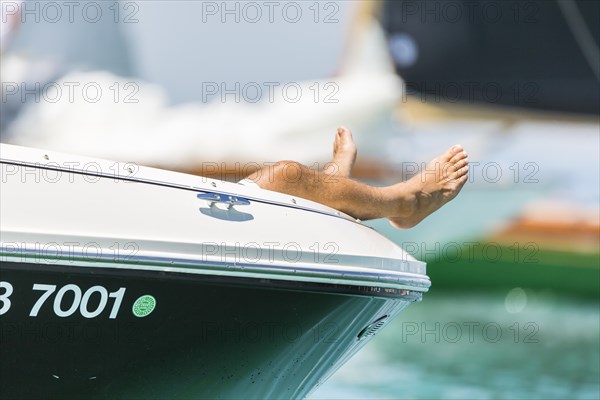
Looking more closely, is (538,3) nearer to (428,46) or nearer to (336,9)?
(428,46)

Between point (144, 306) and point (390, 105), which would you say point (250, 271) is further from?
point (390, 105)

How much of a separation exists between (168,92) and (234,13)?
623mm

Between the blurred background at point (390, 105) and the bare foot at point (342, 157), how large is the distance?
3.63m

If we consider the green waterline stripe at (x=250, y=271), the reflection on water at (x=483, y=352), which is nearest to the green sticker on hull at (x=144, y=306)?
the green waterline stripe at (x=250, y=271)

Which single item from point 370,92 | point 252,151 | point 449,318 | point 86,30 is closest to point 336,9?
point 370,92

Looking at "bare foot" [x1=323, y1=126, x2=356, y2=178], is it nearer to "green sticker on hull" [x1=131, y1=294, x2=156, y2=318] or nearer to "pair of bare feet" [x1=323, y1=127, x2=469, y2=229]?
"pair of bare feet" [x1=323, y1=127, x2=469, y2=229]

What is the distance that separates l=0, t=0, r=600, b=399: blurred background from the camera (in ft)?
21.2

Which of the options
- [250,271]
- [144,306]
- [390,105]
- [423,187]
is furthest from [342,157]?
[390,105]

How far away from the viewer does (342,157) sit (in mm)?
2604

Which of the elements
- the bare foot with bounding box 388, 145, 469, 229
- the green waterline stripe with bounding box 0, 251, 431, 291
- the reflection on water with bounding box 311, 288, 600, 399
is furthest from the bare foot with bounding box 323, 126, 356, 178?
the reflection on water with bounding box 311, 288, 600, 399

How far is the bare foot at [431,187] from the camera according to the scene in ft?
8.17

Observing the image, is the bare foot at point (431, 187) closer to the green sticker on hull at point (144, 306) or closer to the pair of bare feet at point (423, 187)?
the pair of bare feet at point (423, 187)

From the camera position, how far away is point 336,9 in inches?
257

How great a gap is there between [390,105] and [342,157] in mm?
3983
